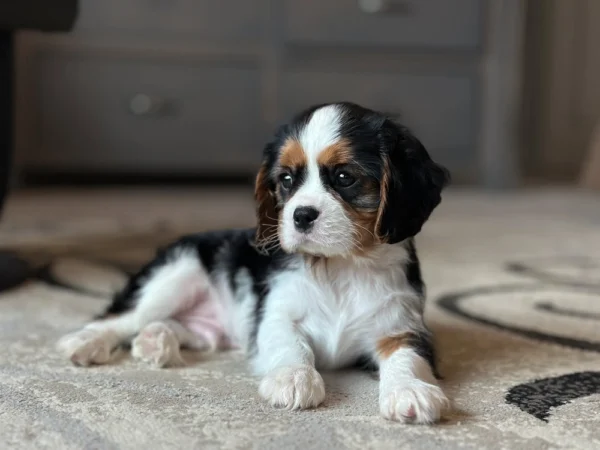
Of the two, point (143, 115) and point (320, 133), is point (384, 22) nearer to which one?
point (143, 115)

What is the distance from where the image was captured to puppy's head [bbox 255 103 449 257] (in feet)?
4.02

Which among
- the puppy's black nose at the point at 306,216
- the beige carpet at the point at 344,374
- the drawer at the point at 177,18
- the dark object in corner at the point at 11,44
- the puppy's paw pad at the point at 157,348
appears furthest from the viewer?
the drawer at the point at 177,18

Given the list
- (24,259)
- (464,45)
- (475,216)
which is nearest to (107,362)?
(24,259)

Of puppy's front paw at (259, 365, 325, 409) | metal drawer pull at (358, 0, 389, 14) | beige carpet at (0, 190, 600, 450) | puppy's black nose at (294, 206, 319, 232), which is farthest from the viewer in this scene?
metal drawer pull at (358, 0, 389, 14)

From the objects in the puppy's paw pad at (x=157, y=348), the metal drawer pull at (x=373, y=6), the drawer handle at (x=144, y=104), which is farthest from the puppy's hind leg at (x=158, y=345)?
the metal drawer pull at (x=373, y=6)

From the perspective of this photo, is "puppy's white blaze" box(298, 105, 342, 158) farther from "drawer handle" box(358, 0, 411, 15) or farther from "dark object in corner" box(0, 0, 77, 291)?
"drawer handle" box(358, 0, 411, 15)

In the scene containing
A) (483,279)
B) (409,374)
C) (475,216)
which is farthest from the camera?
(475,216)

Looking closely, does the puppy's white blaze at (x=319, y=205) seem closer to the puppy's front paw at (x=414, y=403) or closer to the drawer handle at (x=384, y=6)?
the puppy's front paw at (x=414, y=403)

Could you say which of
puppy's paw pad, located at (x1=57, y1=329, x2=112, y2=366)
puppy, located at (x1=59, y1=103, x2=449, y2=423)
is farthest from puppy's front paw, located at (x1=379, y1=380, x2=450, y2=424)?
puppy's paw pad, located at (x1=57, y1=329, x2=112, y2=366)

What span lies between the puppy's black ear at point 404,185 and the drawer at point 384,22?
2634 mm

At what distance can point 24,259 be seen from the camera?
2.14 meters

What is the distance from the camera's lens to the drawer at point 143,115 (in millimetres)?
3691

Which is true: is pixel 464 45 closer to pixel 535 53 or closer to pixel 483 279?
pixel 535 53

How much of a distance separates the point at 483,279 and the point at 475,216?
118 cm
